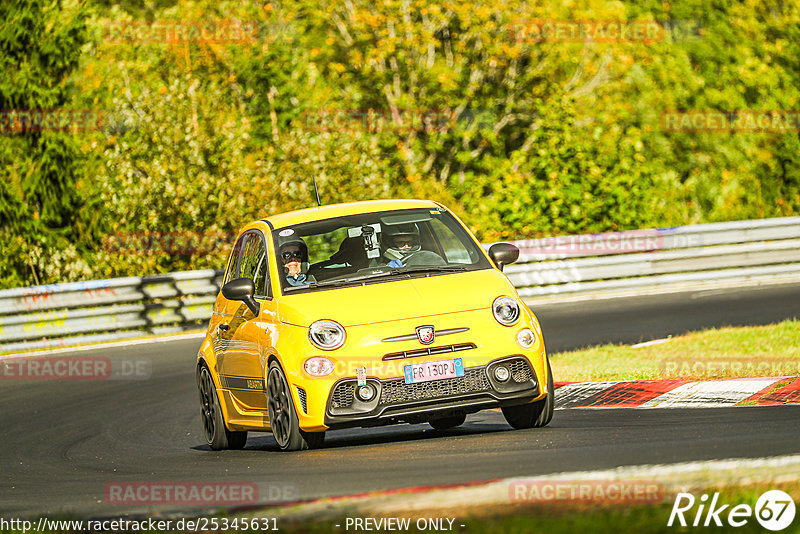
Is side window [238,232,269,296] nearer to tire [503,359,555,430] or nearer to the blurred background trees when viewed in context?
tire [503,359,555,430]

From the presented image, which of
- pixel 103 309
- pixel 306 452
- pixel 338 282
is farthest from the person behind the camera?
pixel 103 309

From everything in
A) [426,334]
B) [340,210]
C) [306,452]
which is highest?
[340,210]

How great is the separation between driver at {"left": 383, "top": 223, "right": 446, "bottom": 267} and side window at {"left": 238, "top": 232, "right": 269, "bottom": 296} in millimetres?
922

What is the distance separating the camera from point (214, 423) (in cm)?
1080

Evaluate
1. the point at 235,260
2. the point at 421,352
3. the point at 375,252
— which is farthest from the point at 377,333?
the point at 235,260

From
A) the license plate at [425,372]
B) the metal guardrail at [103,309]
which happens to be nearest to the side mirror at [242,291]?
the license plate at [425,372]

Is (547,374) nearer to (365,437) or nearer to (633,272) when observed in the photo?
(365,437)

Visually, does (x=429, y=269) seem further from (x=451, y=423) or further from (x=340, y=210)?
(x=451, y=423)

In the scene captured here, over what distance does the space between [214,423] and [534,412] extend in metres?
2.86

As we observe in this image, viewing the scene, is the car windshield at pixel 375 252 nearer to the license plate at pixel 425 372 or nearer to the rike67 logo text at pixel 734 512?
the license plate at pixel 425 372

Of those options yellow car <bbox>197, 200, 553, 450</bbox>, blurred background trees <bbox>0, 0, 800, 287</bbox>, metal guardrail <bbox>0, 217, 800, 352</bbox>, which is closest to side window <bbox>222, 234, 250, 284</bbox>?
yellow car <bbox>197, 200, 553, 450</bbox>

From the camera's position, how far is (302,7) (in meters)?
39.3

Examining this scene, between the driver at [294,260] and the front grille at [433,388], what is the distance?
1.29 meters

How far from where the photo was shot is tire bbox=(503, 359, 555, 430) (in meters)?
9.17
